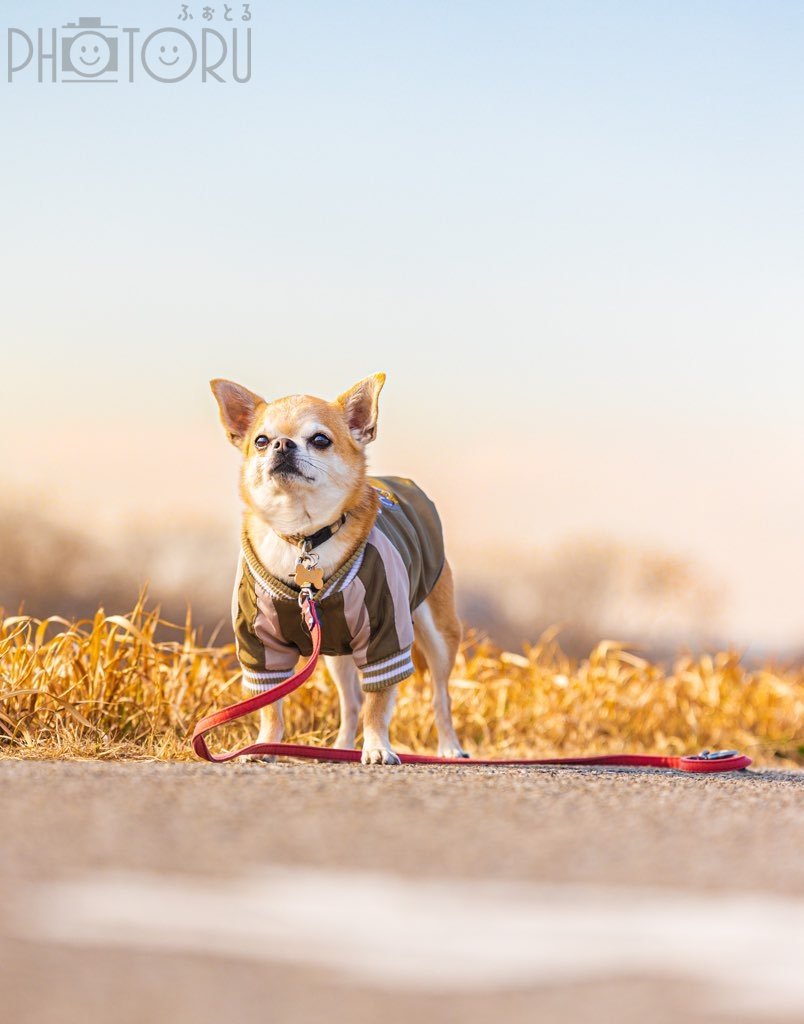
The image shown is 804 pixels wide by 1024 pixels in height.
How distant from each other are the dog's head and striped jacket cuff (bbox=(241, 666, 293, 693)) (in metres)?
0.54

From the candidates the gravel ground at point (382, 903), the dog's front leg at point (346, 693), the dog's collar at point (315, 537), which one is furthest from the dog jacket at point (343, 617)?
the gravel ground at point (382, 903)

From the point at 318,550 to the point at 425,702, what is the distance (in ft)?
8.33

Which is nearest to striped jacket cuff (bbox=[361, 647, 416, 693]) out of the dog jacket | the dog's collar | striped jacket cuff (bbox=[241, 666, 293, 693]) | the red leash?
the dog jacket

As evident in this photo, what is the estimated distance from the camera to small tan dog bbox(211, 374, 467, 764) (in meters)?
4.21

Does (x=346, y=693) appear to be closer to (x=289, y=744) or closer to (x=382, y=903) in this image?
(x=289, y=744)

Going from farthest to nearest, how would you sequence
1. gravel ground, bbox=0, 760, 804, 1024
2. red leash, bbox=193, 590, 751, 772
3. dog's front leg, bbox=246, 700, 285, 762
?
dog's front leg, bbox=246, 700, 285, 762 < red leash, bbox=193, 590, 751, 772 < gravel ground, bbox=0, 760, 804, 1024

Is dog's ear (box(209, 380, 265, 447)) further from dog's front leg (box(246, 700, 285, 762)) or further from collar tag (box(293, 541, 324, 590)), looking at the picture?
dog's front leg (box(246, 700, 285, 762))

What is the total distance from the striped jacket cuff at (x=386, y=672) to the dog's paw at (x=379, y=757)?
0.73 ft

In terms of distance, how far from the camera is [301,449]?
4207 millimetres

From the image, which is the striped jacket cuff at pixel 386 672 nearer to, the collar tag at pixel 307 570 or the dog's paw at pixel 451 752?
the collar tag at pixel 307 570

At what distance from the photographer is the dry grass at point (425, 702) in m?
4.82

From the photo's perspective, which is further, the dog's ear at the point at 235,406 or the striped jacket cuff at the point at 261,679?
the dog's ear at the point at 235,406

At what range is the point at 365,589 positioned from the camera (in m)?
4.21

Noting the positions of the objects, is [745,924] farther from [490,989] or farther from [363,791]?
[363,791]
